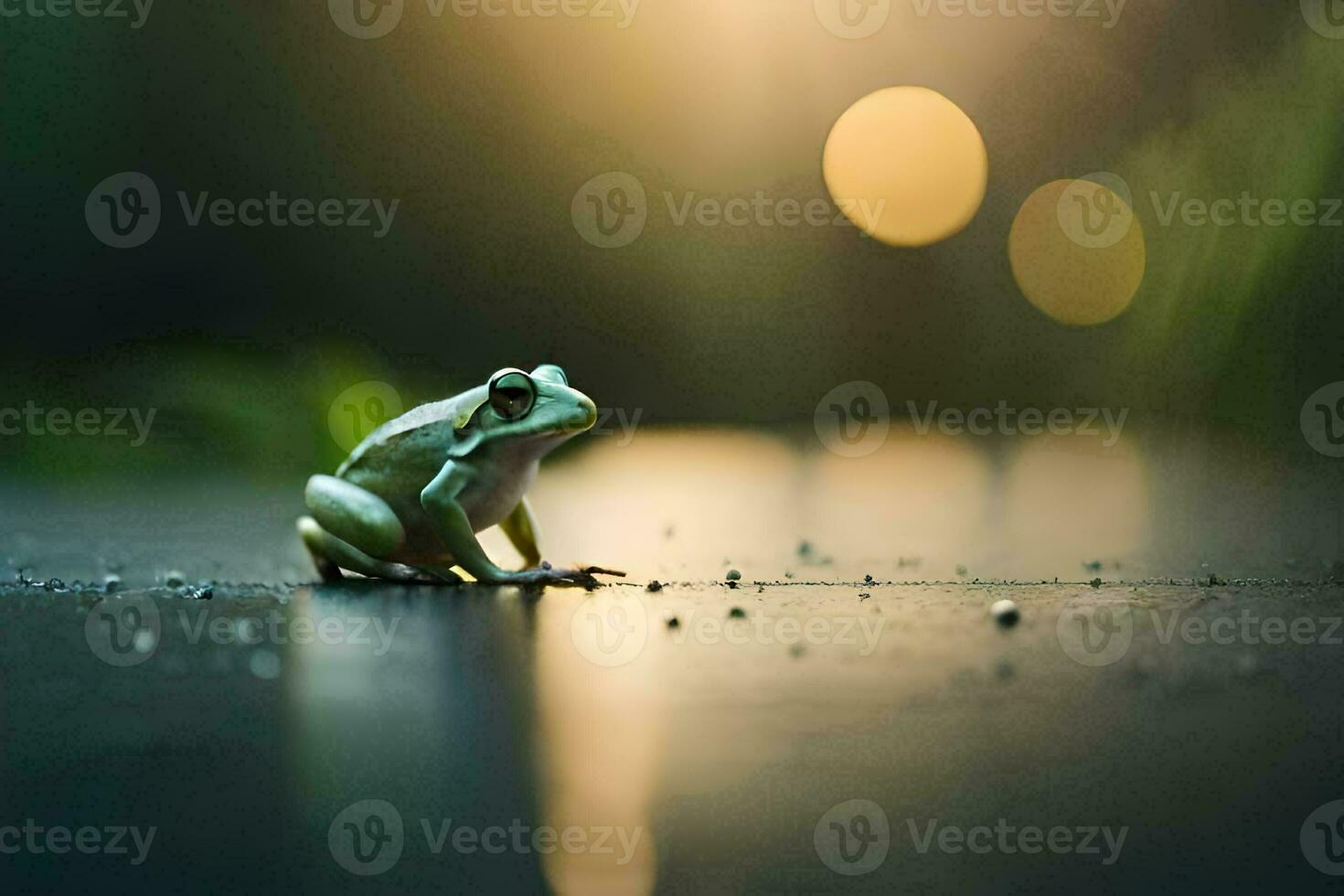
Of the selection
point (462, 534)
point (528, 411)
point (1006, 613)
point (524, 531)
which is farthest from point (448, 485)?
point (1006, 613)

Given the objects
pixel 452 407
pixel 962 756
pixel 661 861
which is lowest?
pixel 661 861

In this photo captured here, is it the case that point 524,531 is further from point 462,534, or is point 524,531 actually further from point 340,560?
point 340,560

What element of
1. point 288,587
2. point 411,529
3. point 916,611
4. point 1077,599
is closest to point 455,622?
point 411,529

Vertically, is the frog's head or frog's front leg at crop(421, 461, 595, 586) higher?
the frog's head

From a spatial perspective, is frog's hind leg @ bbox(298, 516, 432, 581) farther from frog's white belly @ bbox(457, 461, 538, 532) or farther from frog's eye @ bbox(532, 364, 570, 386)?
frog's eye @ bbox(532, 364, 570, 386)

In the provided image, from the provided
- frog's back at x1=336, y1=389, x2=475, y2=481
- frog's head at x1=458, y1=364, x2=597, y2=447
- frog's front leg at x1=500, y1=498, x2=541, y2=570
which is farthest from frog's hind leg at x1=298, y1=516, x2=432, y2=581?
frog's head at x1=458, y1=364, x2=597, y2=447

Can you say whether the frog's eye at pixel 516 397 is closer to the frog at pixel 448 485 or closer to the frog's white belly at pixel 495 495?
the frog at pixel 448 485

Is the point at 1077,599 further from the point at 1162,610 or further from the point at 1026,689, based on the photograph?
the point at 1026,689
